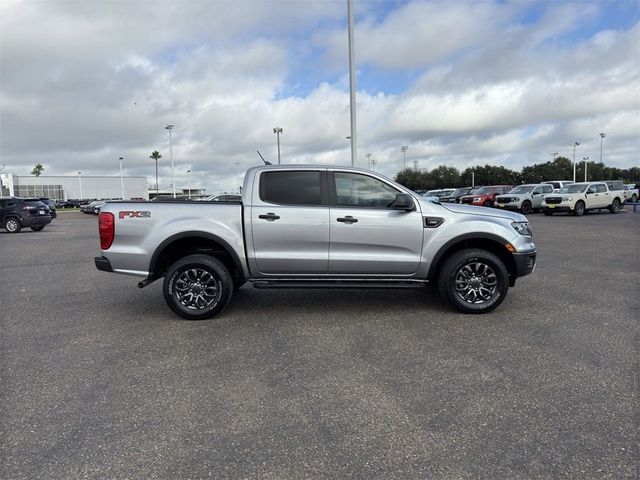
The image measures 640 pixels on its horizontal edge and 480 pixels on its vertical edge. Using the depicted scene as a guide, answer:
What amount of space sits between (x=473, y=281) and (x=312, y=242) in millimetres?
2074

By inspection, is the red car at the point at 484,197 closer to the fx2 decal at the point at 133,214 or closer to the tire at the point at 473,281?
the tire at the point at 473,281

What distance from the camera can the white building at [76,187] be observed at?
105838 millimetres

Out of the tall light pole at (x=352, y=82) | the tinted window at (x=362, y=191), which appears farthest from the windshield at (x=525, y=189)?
the tinted window at (x=362, y=191)

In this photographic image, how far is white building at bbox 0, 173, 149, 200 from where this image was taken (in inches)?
4167

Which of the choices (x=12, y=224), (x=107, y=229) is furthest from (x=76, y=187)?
(x=107, y=229)

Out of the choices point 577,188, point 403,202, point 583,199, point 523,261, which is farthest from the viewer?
point 577,188

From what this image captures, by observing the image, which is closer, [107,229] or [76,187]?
[107,229]

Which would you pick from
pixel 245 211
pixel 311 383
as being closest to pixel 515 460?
pixel 311 383

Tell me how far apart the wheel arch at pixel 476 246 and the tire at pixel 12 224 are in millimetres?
22165

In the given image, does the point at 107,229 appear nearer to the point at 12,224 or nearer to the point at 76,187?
the point at 12,224

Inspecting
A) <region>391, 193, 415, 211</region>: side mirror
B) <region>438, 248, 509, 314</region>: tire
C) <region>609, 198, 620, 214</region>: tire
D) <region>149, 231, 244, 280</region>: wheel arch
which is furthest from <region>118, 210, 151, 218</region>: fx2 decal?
<region>609, 198, 620, 214</region>: tire

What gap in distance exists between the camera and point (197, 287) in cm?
555

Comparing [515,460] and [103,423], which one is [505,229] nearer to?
[515,460]

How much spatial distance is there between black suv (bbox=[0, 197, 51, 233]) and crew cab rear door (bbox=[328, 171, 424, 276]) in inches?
827
